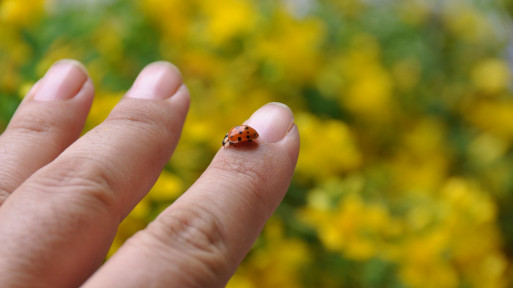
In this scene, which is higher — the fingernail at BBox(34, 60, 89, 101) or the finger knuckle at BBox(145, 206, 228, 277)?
the fingernail at BBox(34, 60, 89, 101)

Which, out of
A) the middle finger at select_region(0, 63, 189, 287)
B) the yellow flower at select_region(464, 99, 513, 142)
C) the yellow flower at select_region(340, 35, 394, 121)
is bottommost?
the middle finger at select_region(0, 63, 189, 287)

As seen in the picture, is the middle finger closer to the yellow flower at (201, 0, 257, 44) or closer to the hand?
the hand

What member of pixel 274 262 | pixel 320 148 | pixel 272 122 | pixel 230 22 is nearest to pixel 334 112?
pixel 320 148

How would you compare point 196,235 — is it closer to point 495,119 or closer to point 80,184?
point 80,184

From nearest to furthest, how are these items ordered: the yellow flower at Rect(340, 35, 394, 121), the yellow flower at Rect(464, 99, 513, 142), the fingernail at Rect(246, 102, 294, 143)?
the fingernail at Rect(246, 102, 294, 143) < the yellow flower at Rect(340, 35, 394, 121) < the yellow flower at Rect(464, 99, 513, 142)

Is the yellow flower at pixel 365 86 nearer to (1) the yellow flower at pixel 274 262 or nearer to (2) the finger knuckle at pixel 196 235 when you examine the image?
(1) the yellow flower at pixel 274 262

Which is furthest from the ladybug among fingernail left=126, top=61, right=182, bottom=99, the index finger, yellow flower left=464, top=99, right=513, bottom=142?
yellow flower left=464, top=99, right=513, bottom=142

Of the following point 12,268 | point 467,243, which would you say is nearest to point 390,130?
point 467,243
